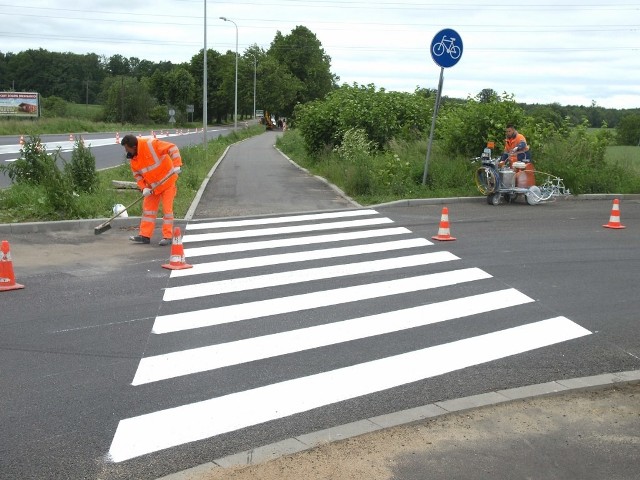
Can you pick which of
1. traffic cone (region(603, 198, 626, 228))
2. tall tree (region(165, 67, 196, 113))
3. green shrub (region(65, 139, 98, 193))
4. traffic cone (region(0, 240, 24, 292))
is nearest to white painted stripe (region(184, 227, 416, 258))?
traffic cone (region(0, 240, 24, 292))

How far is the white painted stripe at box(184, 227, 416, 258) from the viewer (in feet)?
37.5

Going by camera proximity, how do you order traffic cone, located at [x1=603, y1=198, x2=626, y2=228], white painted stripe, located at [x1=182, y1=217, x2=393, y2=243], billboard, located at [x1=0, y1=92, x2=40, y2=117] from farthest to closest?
billboard, located at [x1=0, y1=92, x2=40, y2=117], traffic cone, located at [x1=603, y1=198, x2=626, y2=228], white painted stripe, located at [x1=182, y1=217, x2=393, y2=243]

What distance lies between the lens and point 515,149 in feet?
55.3

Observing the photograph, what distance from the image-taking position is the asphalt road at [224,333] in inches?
200

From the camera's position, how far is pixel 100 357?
21.6ft

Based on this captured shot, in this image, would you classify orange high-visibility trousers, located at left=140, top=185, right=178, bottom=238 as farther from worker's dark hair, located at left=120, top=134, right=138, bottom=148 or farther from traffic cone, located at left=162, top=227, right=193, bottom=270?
traffic cone, located at left=162, top=227, right=193, bottom=270

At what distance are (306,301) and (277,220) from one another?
6.15m

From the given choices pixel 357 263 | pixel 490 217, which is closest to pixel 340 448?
pixel 357 263

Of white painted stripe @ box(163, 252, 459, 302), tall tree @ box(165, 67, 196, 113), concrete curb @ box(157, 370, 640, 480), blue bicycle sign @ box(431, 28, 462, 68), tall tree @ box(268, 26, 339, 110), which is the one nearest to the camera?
concrete curb @ box(157, 370, 640, 480)

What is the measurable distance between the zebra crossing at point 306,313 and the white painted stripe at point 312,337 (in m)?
0.02

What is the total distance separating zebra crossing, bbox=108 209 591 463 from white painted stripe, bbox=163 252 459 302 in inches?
0.6

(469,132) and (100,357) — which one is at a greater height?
(469,132)

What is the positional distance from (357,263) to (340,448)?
5964mm

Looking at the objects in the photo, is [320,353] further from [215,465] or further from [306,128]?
[306,128]
